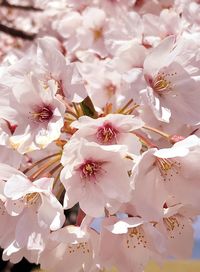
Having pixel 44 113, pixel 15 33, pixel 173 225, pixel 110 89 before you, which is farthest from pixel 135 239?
pixel 15 33

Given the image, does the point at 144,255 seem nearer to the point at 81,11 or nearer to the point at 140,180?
the point at 140,180

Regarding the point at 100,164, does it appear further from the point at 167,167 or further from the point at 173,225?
the point at 173,225

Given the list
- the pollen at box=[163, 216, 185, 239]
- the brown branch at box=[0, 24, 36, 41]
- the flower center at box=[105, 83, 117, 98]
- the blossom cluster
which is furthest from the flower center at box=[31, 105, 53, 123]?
the brown branch at box=[0, 24, 36, 41]

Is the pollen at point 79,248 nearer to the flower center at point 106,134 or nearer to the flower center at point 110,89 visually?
the flower center at point 106,134

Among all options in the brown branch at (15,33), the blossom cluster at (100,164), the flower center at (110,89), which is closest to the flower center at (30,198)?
the blossom cluster at (100,164)

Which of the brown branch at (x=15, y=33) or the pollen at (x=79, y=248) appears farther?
the brown branch at (x=15, y=33)

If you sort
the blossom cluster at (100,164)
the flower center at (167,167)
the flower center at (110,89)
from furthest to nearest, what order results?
the flower center at (110,89), the flower center at (167,167), the blossom cluster at (100,164)

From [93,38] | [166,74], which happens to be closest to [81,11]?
[93,38]
